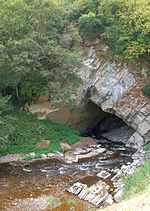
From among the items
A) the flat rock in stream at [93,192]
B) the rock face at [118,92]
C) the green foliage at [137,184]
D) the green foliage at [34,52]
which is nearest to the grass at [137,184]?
the green foliage at [137,184]

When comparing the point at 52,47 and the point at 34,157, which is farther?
the point at 52,47

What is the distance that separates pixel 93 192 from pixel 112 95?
12054 mm

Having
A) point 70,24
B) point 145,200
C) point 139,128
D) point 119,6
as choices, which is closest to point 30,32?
point 70,24

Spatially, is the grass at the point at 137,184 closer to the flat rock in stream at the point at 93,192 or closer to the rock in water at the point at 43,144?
the flat rock in stream at the point at 93,192

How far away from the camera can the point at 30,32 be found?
26938 mm

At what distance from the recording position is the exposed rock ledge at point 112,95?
28.6m

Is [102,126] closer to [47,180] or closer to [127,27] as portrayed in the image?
[127,27]

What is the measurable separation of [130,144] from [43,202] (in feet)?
41.6

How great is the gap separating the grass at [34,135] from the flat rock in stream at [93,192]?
6.48 m

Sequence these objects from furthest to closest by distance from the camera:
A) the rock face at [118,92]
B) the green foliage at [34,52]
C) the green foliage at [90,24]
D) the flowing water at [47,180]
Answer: the green foliage at [90,24] < the rock face at [118,92] < the green foliage at [34,52] < the flowing water at [47,180]

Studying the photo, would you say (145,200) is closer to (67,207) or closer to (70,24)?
(67,207)

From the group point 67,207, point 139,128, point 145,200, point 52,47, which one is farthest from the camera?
point 139,128

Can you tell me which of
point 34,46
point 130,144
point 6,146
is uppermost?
point 34,46

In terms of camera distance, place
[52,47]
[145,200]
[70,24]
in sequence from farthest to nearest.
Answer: [70,24], [52,47], [145,200]
